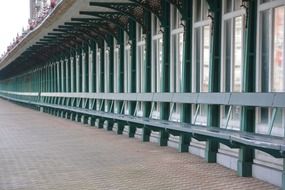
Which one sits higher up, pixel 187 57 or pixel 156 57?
pixel 156 57

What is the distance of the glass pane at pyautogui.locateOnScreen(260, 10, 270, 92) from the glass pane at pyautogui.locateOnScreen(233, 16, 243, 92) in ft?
2.65

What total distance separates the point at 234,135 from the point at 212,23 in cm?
304

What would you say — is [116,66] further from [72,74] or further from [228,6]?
[228,6]

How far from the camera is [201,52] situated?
37.5ft

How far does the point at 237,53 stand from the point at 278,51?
138 cm

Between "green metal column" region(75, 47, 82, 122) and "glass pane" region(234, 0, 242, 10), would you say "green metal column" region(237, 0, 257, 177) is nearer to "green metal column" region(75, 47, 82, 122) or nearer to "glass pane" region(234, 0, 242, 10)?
"glass pane" region(234, 0, 242, 10)

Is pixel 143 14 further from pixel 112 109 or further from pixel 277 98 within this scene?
pixel 277 98

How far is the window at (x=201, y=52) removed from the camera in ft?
36.6

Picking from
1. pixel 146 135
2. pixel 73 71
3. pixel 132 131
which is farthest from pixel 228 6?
pixel 73 71

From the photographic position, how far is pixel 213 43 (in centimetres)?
1027

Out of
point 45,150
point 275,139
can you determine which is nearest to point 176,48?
point 45,150

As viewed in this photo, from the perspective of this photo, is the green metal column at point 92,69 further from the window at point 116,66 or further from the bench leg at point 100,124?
the window at point 116,66

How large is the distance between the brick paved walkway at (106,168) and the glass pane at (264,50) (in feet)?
4.69

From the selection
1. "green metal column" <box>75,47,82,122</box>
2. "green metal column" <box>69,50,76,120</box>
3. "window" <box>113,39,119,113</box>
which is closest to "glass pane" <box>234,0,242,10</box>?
"window" <box>113,39,119,113</box>
